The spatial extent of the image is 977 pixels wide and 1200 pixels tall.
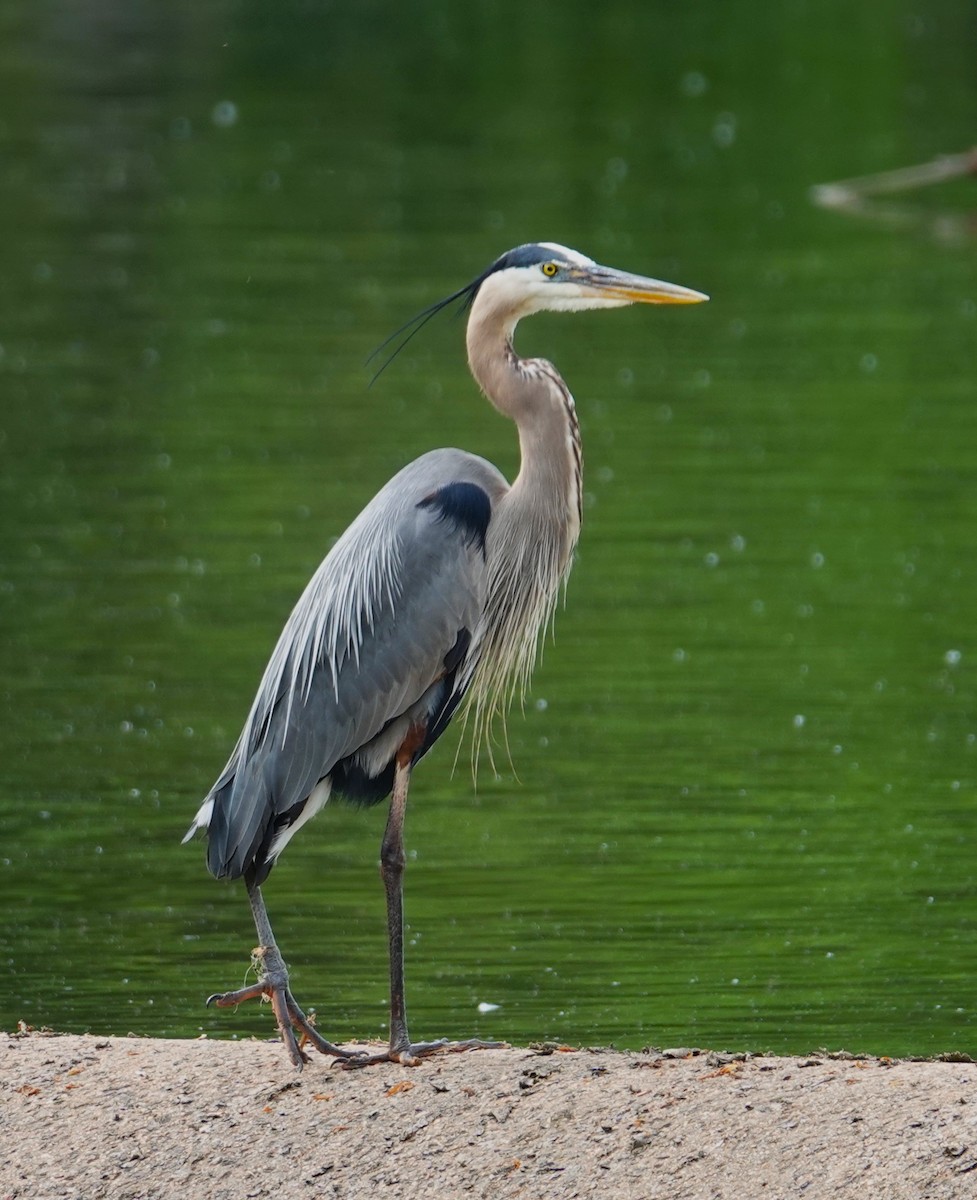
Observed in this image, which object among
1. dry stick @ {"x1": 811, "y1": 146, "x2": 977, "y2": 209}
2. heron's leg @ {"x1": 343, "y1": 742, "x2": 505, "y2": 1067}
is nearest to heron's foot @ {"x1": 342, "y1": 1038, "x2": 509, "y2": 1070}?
heron's leg @ {"x1": 343, "y1": 742, "x2": 505, "y2": 1067}

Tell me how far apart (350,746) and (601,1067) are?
3.59 ft

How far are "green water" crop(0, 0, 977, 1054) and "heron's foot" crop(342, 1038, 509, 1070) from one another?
2.90ft

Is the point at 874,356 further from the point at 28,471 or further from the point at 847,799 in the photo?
the point at 847,799

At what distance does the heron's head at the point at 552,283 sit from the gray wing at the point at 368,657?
472 millimetres

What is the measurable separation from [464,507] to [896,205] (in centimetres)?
1941

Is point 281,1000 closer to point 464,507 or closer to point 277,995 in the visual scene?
point 277,995

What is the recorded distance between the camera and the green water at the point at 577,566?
7977mm

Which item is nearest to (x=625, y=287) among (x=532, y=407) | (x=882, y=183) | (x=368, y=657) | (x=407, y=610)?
(x=532, y=407)

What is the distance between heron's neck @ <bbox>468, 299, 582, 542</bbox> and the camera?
6.54m

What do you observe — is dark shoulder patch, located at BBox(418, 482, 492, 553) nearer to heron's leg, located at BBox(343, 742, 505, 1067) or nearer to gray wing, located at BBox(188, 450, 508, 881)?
gray wing, located at BBox(188, 450, 508, 881)

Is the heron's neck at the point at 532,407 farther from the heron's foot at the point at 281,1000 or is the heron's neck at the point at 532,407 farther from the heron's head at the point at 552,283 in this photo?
the heron's foot at the point at 281,1000

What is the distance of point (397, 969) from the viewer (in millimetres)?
6227

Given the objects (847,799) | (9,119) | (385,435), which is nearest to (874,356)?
(385,435)

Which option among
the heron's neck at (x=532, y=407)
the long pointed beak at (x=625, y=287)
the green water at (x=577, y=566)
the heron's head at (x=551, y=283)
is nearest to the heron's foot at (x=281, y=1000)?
the green water at (x=577, y=566)
